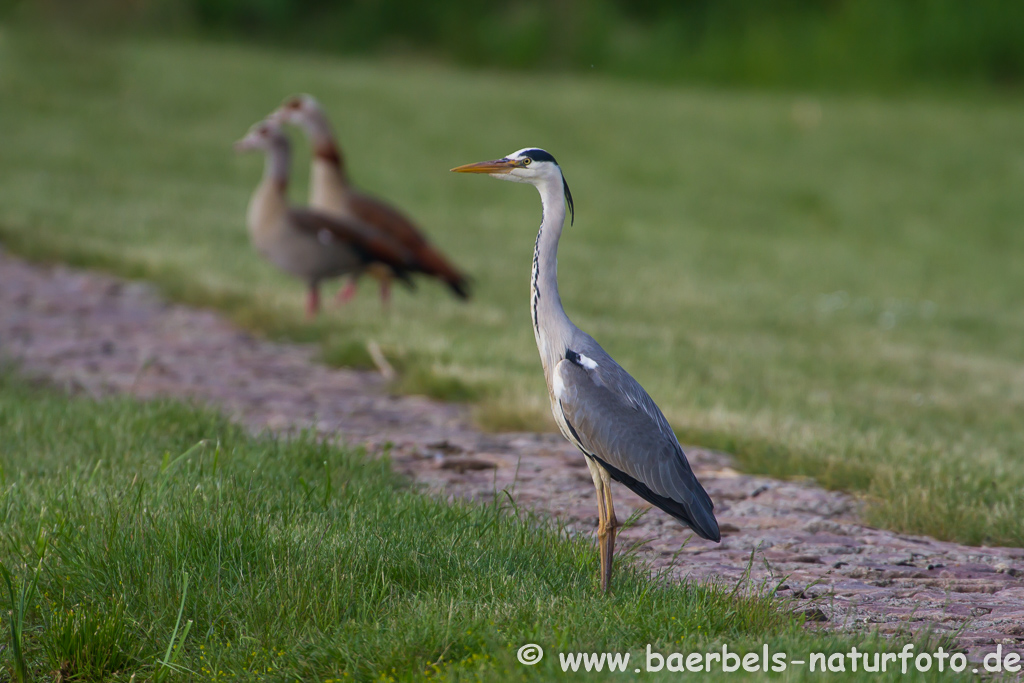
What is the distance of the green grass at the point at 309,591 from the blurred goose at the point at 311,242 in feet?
16.4

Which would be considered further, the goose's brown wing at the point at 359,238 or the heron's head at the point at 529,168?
the goose's brown wing at the point at 359,238

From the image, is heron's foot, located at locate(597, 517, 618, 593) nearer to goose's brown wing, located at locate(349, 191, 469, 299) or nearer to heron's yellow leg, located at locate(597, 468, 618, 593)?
heron's yellow leg, located at locate(597, 468, 618, 593)

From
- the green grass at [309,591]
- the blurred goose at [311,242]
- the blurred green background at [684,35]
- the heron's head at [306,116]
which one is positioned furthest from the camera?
the blurred green background at [684,35]

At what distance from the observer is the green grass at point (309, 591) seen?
10.3ft

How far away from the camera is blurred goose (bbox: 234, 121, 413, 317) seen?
30.3ft

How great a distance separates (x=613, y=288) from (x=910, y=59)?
2083 cm

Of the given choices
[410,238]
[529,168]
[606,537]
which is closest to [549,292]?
[529,168]

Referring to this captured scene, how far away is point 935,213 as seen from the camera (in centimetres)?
2073

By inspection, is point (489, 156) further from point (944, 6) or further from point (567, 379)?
point (567, 379)

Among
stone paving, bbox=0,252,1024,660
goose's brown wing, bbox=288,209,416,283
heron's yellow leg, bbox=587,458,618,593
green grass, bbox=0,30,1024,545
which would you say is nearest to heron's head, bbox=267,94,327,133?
goose's brown wing, bbox=288,209,416,283

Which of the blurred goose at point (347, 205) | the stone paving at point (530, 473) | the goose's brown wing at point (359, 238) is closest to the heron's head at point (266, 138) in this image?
the blurred goose at point (347, 205)

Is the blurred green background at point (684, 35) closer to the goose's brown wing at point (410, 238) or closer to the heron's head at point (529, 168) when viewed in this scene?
the goose's brown wing at point (410, 238)

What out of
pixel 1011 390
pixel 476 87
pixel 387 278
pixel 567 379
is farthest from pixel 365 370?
pixel 476 87

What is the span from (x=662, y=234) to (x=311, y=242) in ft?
32.6
